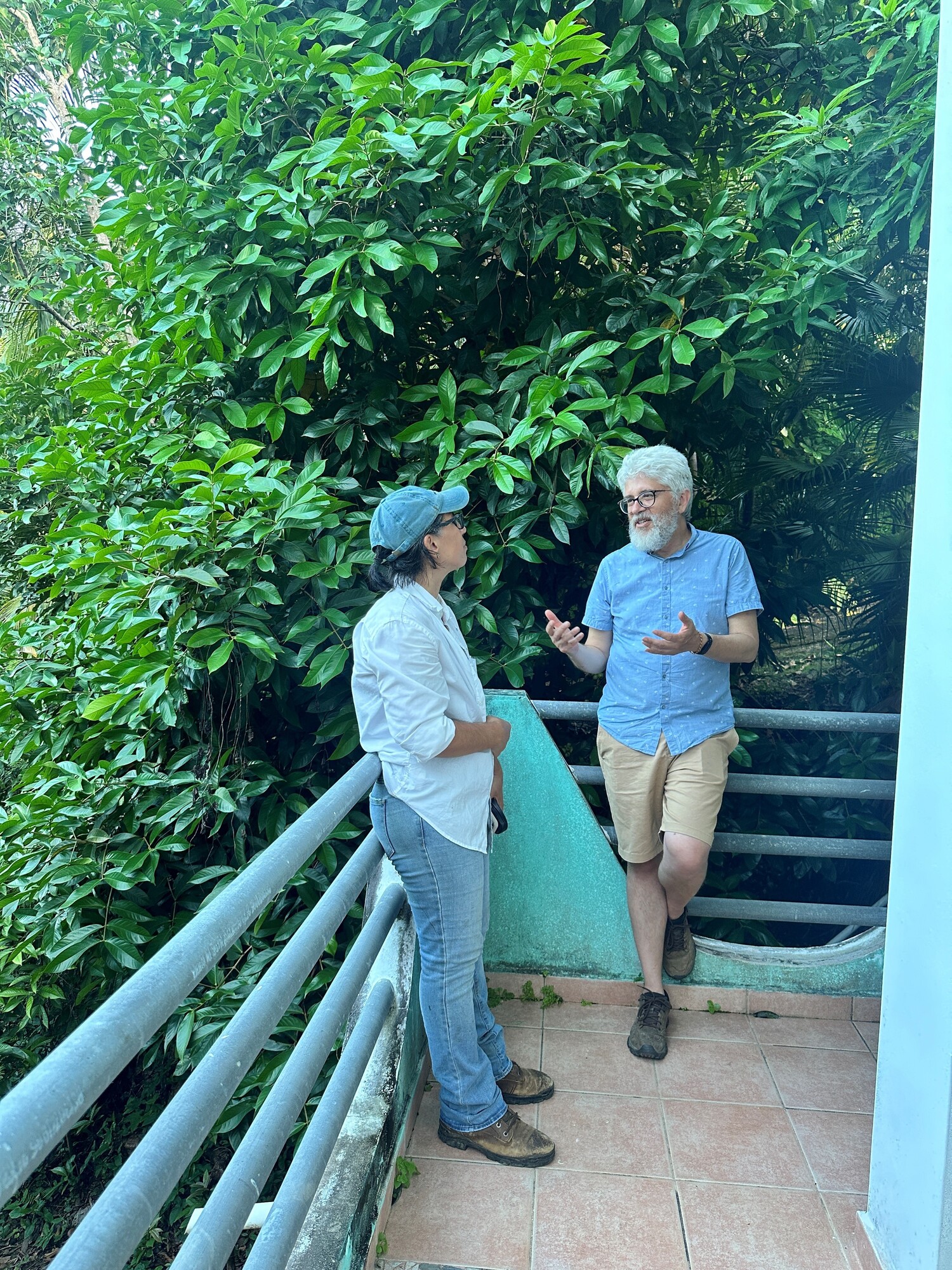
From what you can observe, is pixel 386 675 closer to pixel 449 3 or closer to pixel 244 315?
pixel 244 315

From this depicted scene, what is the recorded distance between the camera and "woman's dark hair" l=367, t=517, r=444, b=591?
2.16m

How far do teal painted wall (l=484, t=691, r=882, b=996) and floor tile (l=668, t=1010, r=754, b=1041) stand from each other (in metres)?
0.10

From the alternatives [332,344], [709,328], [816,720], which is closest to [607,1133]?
[816,720]

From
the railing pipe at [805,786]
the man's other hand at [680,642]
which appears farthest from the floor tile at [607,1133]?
the man's other hand at [680,642]

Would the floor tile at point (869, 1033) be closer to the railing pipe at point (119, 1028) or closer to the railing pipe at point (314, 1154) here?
the railing pipe at point (314, 1154)

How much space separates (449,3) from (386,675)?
Result: 2389 mm

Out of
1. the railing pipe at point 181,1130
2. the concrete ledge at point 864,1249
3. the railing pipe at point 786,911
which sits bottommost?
the concrete ledge at point 864,1249

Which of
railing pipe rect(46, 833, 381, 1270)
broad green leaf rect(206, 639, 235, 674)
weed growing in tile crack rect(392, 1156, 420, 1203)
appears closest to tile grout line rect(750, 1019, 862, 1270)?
weed growing in tile crack rect(392, 1156, 420, 1203)

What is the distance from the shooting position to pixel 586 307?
10.9 feet

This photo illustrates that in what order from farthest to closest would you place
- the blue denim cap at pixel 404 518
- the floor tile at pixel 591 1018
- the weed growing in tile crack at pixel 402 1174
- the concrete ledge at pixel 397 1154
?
the floor tile at pixel 591 1018, the weed growing in tile crack at pixel 402 1174, the blue denim cap at pixel 404 518, the concrete ledge at pixel 397 1154

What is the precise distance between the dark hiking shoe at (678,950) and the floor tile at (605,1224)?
2.75 feet

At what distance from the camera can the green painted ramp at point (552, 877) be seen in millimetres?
3086

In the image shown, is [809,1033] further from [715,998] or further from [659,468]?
[659,468]

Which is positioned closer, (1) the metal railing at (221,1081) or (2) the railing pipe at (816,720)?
(1) the metal railing at (221,1081)
